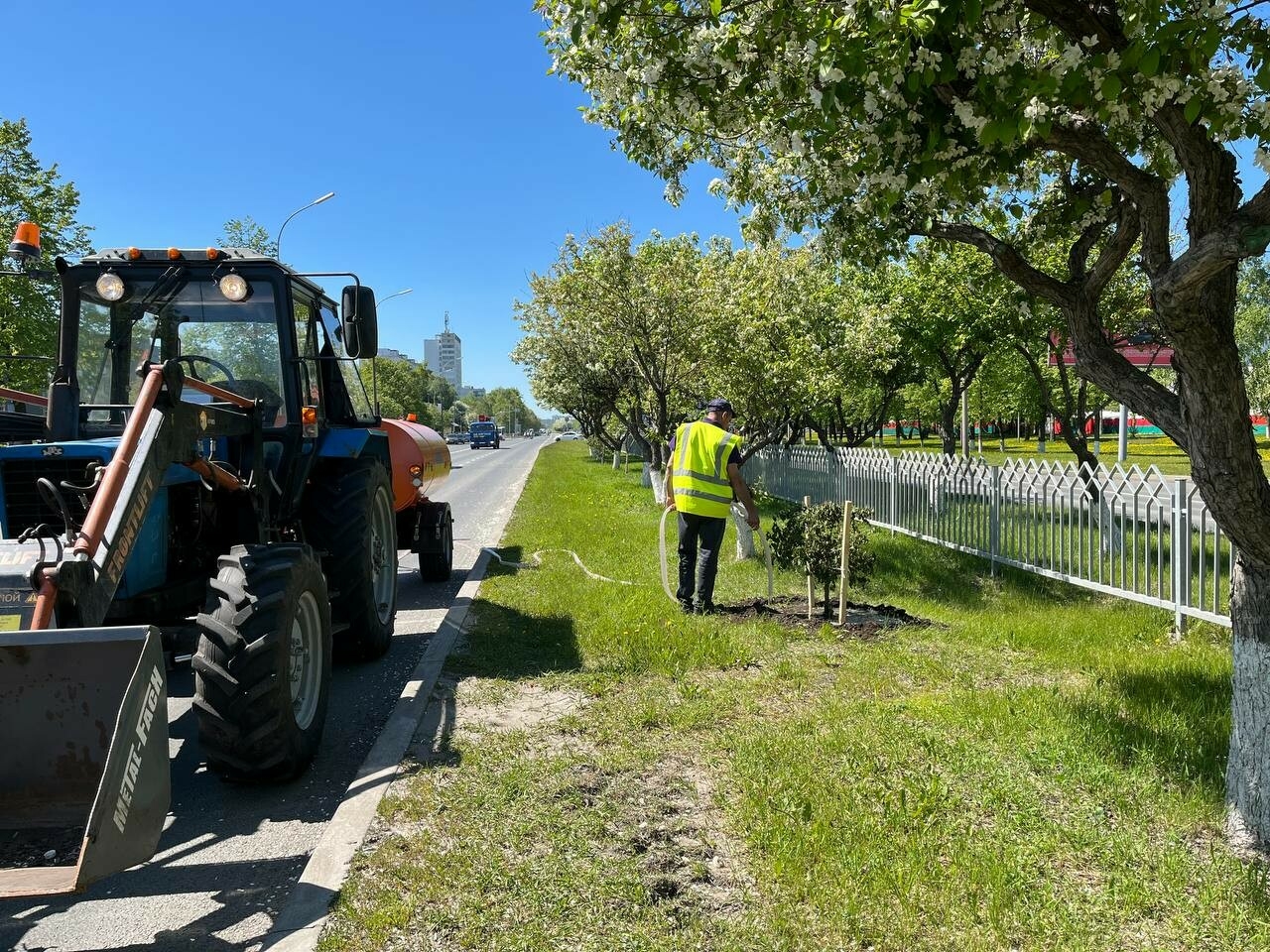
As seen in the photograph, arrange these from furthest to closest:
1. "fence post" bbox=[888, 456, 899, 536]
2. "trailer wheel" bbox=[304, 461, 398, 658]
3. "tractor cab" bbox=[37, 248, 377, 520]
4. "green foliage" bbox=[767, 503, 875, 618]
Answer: "fence post" bbox=[888, 456, 899, 536]
"green foliage" bbox=[767, 503, 875, 618]
"trailer wheel" bbox=[304, 461, 398, 658]
"tractor cab" bbox=[37, 248, 377, 520]

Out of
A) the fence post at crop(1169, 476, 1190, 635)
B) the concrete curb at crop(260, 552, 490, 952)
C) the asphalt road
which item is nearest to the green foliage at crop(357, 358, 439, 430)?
the concrete curb at crop(260, 552, 490, 952)

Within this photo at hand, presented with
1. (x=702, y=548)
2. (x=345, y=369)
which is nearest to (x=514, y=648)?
(x=702, y=548)

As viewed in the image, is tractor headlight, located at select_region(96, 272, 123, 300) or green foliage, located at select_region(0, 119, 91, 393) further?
green foliage, located at select_region(0, 119, 91, 393)

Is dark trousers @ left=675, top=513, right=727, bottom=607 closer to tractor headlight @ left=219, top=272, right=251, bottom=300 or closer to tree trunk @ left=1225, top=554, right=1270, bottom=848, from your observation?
tractor headlight @ left=219, top=272, right=251, bottom=300

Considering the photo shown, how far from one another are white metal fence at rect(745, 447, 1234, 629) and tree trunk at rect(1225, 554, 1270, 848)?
6.61 ft

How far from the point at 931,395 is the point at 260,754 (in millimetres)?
37231

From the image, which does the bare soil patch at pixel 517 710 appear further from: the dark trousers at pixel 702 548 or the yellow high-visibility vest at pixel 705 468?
the yellow high-visibility vest at pixel 705 468

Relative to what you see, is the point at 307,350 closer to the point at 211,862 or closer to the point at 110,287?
the point at 110,287

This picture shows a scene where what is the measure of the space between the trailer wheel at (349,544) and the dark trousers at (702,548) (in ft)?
8.78

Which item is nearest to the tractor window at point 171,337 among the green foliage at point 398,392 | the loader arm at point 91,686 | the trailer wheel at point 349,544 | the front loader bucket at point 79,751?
the trailer wheel at point 349,544

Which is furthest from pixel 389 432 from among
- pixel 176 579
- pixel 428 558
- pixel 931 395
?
pixel 931 395

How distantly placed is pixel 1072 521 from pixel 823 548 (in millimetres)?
2555

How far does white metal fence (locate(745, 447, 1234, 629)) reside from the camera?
6855 mm

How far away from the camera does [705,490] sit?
7438mm
